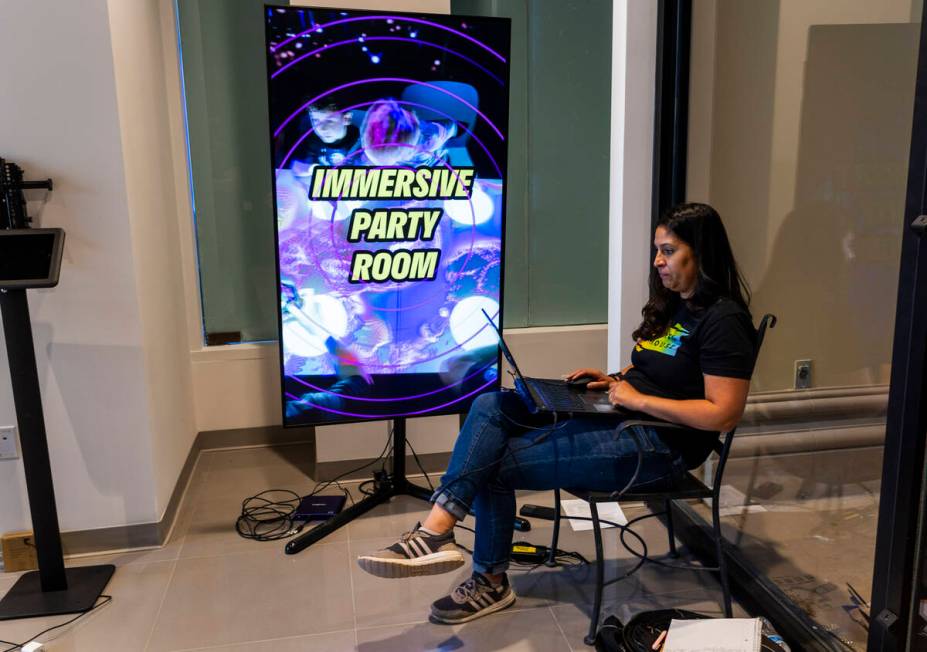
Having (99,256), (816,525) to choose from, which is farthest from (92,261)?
(816,525)

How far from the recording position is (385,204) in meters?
2.80

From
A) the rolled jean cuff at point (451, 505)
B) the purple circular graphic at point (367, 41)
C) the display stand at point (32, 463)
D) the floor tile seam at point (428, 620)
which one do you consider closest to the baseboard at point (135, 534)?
the display stand at point (32, 463)

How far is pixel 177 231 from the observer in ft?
11.9

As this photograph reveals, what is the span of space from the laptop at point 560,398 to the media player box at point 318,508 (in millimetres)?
1126

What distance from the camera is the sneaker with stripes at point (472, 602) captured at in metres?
2.37

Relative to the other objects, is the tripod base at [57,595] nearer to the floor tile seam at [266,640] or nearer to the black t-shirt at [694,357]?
the floor tile seam at [266,640]

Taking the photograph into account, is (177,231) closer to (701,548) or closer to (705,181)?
(705,181)

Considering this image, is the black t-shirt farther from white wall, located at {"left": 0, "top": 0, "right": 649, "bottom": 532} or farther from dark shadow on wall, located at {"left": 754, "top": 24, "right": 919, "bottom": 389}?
white wall, located at {"left": 0, "top": 0, "right": 649, "bottom": 532}

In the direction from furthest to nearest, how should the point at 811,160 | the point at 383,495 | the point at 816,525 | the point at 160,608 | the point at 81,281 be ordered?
the point at 383,495 → the point at 81,281 → the point at 160,608 → the point at 816,525 → the point at 811,160

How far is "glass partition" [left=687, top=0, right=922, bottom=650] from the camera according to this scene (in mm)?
1886

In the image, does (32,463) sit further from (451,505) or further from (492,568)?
(492,568)

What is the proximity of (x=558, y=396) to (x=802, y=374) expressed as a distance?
739 mm

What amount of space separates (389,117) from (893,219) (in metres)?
1.67

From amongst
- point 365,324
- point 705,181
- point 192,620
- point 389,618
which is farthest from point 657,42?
point 192,620
